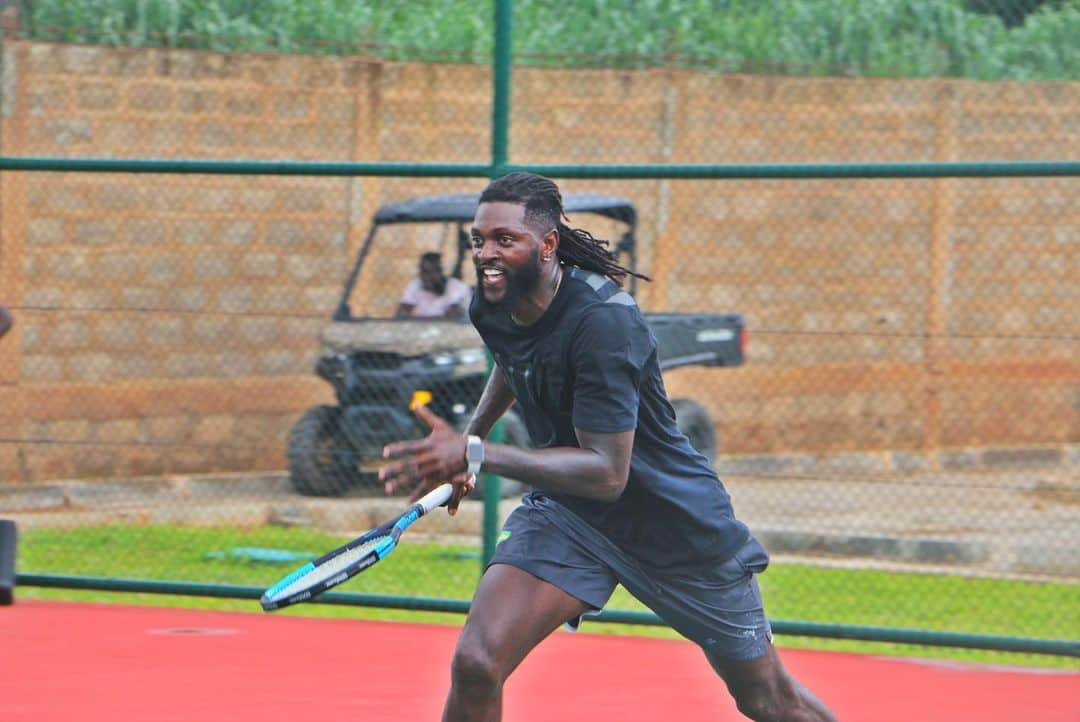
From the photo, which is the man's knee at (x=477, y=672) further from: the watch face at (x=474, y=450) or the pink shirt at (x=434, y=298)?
the pink shirt at (x=434, y=298)

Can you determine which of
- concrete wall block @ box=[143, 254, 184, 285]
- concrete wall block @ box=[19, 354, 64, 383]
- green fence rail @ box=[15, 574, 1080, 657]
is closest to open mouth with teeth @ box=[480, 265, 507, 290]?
green fence rail @ box=[15, 574, 1080, 657]

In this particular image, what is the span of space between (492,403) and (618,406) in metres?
0.71

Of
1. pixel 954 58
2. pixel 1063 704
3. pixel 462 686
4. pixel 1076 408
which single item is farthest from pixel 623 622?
pixel 954 58

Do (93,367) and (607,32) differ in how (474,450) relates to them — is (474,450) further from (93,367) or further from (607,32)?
(607,32)

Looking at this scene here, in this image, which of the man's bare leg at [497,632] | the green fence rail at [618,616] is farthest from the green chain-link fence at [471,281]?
the man's bare leg at [497,632]

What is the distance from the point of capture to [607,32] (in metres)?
12.8

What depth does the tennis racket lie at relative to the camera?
3842 mm

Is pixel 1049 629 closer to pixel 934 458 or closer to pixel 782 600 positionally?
pixel 782 600

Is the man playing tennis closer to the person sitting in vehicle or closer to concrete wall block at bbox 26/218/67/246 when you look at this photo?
the person sitting in vehicle

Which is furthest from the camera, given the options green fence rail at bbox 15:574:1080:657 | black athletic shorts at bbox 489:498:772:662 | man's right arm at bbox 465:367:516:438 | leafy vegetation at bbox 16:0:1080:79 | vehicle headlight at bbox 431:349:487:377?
leafy vegetation at bbox 16:0:1080:79

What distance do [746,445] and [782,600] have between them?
89.4 inches

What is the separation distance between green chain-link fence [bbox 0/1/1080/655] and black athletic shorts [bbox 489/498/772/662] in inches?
155

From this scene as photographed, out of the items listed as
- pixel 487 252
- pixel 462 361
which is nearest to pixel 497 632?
pixel 487 252

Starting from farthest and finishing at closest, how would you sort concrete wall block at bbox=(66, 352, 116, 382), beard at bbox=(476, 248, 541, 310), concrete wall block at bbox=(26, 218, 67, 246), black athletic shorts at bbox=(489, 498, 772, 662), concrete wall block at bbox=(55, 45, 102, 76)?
concrete wall block at bbox=(55, 45, 102, 76) → concrete wall block at bbox=(26, 218, 67, 246) → concrete wall block at bbox=(66, 352, 116, 382) → black athletic shorts at bbox=(489, 498, 772, 662) → beard at bbox=(476, 248, 541, 310)
